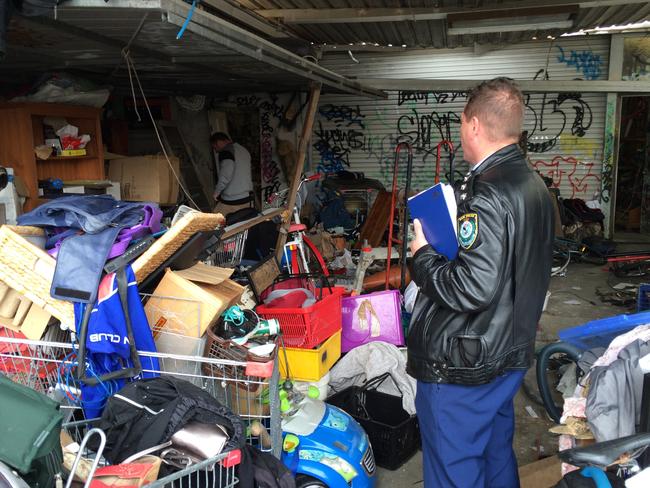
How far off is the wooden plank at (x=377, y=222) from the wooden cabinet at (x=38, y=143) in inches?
160

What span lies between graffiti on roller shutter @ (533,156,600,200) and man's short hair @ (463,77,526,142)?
9.16 metres

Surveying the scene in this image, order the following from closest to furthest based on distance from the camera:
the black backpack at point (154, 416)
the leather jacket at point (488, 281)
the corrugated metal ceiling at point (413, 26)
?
the black backpack at point (154, 416) → the leather jacket at point (488, 281) → the corrugated metal ceiling at point (413, 26)

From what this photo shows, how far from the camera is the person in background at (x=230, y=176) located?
800cm

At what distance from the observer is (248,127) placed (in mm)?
11805

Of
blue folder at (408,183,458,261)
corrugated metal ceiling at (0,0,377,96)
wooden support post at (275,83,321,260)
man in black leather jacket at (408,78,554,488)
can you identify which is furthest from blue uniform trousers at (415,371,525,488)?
wooden support post at (275,83,321,260)

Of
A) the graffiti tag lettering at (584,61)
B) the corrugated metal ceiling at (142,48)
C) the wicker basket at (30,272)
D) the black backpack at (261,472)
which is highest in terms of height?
the graffiti tag lettering at (584,61)

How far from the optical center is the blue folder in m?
2.34

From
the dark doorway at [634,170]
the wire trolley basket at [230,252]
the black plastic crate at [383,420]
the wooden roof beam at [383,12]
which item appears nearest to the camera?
the black plastic crate at [383,420]

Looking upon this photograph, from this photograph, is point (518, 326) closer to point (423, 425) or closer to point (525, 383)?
point (423, 425)

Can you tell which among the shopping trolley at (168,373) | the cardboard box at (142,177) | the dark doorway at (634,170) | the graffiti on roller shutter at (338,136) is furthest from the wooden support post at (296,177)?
the dark doorway at (634,170)

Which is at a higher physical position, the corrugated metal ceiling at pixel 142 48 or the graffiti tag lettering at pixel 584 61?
the graffiti tag lettering at pixel 584 61

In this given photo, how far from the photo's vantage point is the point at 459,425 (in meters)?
2.44

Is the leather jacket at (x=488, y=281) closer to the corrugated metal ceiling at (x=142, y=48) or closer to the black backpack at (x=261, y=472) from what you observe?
the black backpack at (x=261, y=472)

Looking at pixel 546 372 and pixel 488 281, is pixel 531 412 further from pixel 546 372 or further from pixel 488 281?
pixel 488 281
